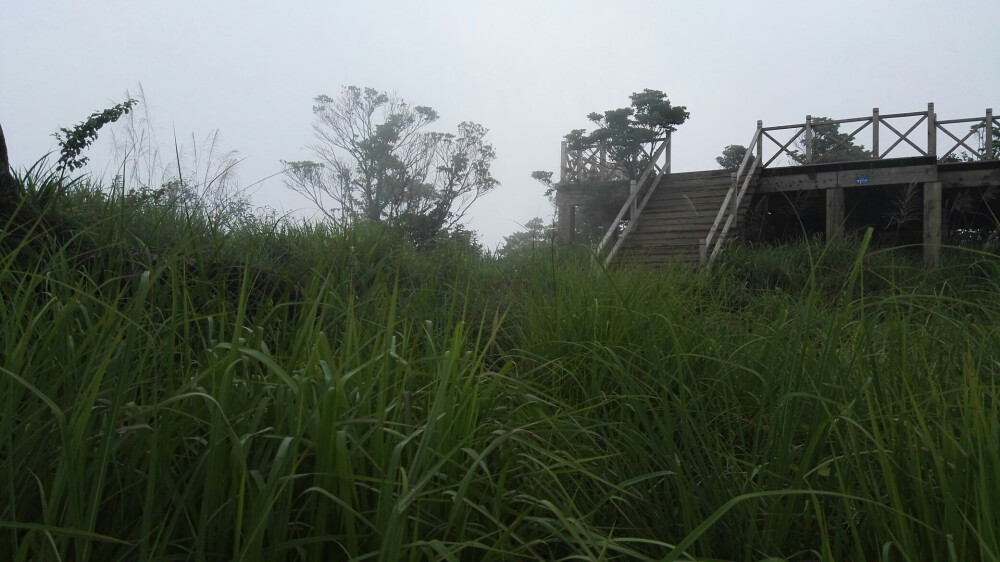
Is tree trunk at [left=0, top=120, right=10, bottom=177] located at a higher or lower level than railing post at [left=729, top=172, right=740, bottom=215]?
lower

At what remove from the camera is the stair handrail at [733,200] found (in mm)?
10140

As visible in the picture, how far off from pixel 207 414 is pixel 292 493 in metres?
0.34

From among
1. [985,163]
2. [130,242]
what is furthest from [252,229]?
[985,163]

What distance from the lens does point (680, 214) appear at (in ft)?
44.3

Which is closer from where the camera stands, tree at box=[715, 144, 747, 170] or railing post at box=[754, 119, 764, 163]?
railing post at box=[754, 119, 764, 163]

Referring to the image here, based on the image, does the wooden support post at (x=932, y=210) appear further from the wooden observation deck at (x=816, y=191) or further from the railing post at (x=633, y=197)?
the railing post at (x=633, y=197)

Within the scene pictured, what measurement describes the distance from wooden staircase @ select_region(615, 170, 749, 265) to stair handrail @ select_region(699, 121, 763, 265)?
0.87ft

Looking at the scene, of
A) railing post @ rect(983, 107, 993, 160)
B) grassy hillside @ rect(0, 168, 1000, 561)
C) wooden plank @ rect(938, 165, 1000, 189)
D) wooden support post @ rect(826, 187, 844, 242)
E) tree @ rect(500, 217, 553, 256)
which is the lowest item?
grassy hillside @ rect(0, 168, 1000, 561)

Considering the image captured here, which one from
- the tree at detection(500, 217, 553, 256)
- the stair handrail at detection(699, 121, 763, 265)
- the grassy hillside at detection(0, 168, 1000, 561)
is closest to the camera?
the grassy hillside at detection(0, 168, 1000, 561)

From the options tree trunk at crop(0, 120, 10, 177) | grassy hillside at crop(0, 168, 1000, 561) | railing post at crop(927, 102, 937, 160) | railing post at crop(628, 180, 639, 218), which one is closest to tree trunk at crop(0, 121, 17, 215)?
tree trunk at crop(0, 120, 10, 177)

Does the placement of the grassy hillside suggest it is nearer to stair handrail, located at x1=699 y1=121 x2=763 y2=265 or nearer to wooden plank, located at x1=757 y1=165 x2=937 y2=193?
stair handrail, located at x1=699 y1=121 x2=763 y2=265

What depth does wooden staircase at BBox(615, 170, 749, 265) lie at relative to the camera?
1191cm

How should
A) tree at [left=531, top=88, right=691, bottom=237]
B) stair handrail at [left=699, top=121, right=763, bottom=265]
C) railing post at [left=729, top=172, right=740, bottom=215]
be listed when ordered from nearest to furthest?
stair handrail at [left=699, top=121, right=763, bottom=265]
railing post at [left=729, top=172, right=740, bottom=215]
tree at [left=531, top=88, right=691, bottom=237]

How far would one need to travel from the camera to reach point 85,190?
3924mm
